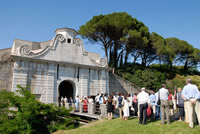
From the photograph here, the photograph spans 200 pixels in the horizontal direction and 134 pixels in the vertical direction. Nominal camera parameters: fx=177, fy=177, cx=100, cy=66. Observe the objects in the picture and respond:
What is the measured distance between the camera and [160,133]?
278 inches

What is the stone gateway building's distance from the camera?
16297mm

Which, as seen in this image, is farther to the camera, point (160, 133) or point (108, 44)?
point (108, 44)

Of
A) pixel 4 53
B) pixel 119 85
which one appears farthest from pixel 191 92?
pixel 4 53

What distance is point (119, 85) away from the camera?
23703 mm

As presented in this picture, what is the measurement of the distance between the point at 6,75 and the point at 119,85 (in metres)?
13.5

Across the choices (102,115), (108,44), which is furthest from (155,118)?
(108,44)

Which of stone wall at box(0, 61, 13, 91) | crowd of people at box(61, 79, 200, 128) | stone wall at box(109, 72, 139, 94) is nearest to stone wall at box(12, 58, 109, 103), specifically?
stone wall at box(0, 61, 13, 91)

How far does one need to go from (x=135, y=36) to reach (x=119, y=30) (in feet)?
8.41

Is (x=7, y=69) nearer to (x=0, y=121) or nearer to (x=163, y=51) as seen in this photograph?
(x=0, y=121)

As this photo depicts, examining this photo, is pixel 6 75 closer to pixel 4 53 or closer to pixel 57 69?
pixel 4 53

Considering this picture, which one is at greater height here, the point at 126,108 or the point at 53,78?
the point at 53,78

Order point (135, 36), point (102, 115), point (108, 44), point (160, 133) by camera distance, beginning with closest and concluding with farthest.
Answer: point (160, 133), point (102, 115), point (135, 36), point (108, 44)

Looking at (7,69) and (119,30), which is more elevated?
(119,30)

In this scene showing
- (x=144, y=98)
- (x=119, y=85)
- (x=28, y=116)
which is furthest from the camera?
(x=119, y=85)
